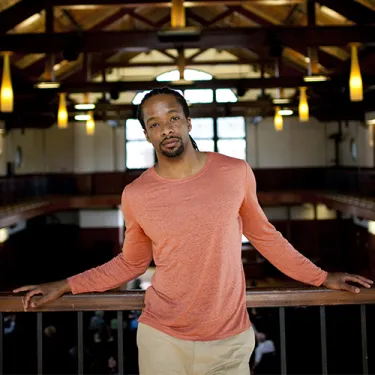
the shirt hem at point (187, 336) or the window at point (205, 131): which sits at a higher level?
the window at point (205, 131)

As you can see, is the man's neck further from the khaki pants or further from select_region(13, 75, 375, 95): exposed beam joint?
select_region(13, 75, 375, 95): exposed beam joint

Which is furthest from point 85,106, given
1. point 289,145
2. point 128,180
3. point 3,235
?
point 289,145

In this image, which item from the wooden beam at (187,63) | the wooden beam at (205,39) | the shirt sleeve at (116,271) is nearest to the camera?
the shirt sleeve at (116,271)

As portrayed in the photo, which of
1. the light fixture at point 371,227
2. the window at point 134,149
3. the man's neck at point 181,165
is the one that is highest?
the window at point 134,149

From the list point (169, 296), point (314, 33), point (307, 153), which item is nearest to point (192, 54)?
point (307, 153)

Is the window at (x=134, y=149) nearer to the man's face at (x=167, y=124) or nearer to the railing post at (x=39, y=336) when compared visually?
the railing post at (x=39, y=336)

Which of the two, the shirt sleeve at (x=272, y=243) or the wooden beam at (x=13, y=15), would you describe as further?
the wooden beam at (x=13, y=15)

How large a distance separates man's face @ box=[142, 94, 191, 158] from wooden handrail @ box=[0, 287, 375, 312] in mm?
616

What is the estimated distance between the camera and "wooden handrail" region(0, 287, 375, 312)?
221 centimetres

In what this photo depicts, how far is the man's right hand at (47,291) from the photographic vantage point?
2189mm

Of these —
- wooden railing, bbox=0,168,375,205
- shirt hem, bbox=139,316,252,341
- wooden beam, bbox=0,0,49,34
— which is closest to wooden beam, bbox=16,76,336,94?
wooden beam, bbox=0,0,49,34

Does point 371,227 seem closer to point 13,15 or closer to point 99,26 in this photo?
point 99,26

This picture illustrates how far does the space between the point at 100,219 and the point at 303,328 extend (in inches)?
→ 474

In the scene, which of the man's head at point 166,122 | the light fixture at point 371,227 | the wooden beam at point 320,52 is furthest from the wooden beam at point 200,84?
the man's head at point 166,122
